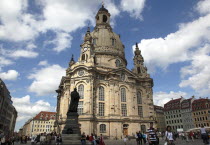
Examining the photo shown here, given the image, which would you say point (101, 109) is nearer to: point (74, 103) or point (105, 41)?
point (74, 103)

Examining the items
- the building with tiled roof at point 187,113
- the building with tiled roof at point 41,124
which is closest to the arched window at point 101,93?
the building with tiled roof at point 187,113

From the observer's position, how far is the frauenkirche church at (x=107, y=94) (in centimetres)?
3891

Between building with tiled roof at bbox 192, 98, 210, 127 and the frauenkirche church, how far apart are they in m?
25.9

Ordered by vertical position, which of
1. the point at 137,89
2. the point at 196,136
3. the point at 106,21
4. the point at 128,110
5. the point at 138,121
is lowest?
the point at 196,136

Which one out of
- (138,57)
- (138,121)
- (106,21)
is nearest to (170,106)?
(138,57)

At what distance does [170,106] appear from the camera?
78.6 meters

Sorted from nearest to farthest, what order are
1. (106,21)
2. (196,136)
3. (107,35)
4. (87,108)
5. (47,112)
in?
(196,136) < (87,108) < (107,35) < (106,21) < (47,112)

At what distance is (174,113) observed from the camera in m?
75.5

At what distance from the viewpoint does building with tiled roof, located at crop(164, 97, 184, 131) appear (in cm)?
7338

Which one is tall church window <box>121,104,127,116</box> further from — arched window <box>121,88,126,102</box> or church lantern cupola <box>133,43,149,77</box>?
church lantern cupola <box>133,43,149,77</box>

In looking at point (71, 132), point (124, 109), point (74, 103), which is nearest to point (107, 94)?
point (124, 109)

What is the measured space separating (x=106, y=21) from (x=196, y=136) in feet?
154

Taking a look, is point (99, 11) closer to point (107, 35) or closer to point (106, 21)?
point (106, 21)

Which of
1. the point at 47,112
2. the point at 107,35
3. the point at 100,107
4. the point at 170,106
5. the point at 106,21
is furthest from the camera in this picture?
the point at 47,112
